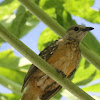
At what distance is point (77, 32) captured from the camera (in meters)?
3.91

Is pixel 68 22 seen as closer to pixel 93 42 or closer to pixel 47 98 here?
pixel 93 42

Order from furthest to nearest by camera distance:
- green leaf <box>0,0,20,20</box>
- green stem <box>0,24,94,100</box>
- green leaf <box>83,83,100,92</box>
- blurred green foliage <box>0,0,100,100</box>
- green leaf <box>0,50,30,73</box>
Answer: green leaf <box>0,50,30,73</box> < green leaf <box>0,0,20,20</box> < blurred green foliage <box>0,0,100,100</box> < green leaf <box>83,83,100,92</box> < green stem <box>0,24,94,100</box>

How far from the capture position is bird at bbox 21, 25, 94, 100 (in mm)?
3273

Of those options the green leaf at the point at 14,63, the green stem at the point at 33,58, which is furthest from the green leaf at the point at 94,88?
the green stem at the point at 33,58

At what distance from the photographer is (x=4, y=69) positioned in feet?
14.6

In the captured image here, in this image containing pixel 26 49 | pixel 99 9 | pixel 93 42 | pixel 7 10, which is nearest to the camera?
pixel 26 49

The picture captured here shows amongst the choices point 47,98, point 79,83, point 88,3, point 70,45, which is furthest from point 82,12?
point 47,98

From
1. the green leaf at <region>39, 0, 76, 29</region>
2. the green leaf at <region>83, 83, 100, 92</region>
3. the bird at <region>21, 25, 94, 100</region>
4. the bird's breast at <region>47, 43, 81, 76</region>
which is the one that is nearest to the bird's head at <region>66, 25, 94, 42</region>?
the bird at <region>21, 25, 94, 100</region>

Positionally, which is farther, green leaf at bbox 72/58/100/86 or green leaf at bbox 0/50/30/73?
green leaf at bbox 0/50/30/73

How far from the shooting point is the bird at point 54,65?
3.27 m

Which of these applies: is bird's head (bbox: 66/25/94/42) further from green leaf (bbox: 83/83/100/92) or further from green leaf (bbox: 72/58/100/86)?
green leaf (bbox: 83/83/100/92)

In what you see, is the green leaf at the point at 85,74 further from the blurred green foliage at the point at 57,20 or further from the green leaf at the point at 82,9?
the green leaf at the point at 82,9

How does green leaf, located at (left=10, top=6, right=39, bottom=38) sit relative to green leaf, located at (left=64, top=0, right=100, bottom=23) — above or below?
above

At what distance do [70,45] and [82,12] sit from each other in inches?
20.1
